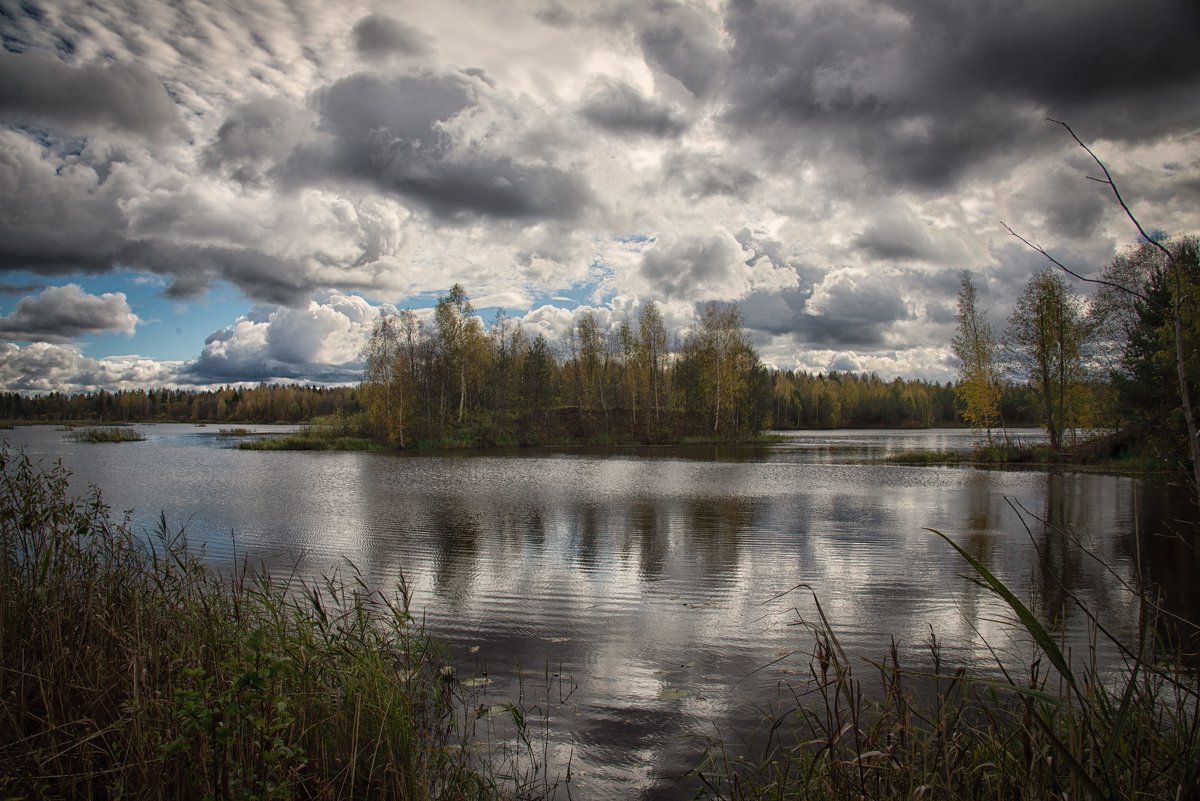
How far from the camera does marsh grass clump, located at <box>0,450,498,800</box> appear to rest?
314cm

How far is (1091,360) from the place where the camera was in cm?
3272

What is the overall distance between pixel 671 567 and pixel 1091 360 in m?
32.9

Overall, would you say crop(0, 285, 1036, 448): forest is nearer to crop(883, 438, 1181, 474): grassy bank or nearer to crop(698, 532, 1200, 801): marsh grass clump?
crop(883, 438, 1181, 474): grassy bank

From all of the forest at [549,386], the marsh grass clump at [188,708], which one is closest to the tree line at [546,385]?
the forest at [549,386]

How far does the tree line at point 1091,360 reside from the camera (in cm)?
2573

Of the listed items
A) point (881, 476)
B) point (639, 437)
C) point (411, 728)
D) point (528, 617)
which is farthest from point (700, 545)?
point (639, 437)

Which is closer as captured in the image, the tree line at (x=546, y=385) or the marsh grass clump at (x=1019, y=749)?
the marsh grass clump at (x=1019, y=749)

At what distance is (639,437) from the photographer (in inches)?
2431

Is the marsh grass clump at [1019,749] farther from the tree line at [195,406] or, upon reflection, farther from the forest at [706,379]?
the tree line at [195,406]

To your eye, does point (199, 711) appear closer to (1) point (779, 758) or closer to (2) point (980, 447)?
(1) point (779, 758)

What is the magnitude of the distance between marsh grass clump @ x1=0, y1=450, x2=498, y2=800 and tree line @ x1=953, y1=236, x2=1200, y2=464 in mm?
26971

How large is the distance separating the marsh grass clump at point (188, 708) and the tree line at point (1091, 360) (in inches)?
1062

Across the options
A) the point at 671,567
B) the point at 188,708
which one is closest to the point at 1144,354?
the point at 671,567

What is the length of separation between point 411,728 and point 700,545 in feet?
31.6
